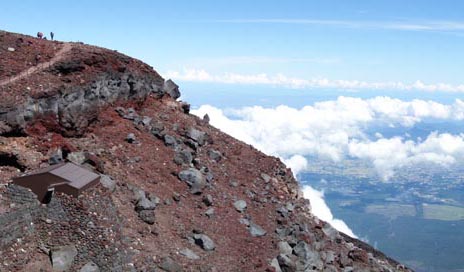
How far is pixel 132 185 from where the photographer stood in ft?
91.7

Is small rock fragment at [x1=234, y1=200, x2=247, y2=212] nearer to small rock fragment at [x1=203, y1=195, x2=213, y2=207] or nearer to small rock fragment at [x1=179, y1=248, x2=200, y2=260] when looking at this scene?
small rock fragment at [x1=203, y1=195, x2=213, y2=207]

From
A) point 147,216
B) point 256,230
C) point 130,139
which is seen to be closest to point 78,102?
point 130,139

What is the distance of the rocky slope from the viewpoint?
2200 centimetres

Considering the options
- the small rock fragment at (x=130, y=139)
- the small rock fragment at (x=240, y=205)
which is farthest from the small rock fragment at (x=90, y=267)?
the small rock fragment at (x=240, y=205)

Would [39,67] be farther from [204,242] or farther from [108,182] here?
[204,242]

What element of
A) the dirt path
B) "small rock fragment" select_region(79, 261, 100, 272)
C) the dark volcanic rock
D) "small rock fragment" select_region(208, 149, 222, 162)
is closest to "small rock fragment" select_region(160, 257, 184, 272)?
"small rock fragment" select_region(79, 261, 100, 272)

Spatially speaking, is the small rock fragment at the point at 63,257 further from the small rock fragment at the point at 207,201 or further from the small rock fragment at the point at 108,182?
the small rock fragment at the point at 207,201

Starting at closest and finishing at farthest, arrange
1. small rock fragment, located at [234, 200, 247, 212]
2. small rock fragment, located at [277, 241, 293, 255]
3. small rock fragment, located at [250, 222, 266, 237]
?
1. small rock fragment, located at [277, 241, 293, 255]
2. small rock fragment, located at [250, 222, 266, 237]
3. small rock fragment, located at [234, 200, 247, 212]

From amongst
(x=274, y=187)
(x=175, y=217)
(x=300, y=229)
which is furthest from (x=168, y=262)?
(x=274, y=187)

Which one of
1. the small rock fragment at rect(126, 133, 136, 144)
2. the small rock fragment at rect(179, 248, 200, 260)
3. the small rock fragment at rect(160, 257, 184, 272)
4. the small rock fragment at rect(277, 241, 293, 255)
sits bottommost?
the small rock fragment at rect(160, 257, 184, 272)

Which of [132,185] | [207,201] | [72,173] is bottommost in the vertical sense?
[72,173]

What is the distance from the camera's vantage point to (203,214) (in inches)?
1163

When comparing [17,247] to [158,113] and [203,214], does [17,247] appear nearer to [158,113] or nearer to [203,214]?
[203,214]

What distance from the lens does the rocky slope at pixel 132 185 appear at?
22.0 metres
